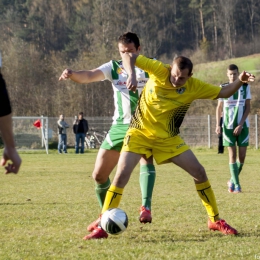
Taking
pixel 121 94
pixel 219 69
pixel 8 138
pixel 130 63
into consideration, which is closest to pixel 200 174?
pixel 121 94

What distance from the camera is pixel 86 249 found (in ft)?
18.8

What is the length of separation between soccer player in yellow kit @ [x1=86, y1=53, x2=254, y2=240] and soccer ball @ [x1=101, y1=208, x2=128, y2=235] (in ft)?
0.67

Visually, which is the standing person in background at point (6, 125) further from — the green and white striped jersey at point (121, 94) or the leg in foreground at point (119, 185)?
the green and white striped jersey at point (121, 94)

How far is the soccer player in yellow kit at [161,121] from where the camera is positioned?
623 centimetres

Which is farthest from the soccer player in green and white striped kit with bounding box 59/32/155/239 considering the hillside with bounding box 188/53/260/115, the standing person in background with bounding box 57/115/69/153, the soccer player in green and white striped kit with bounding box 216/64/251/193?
the hillside with bounding box 188/53/260/115

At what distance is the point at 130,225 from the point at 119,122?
3.79ft

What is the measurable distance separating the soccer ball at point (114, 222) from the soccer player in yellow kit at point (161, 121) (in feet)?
0.67

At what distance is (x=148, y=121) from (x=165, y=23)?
78.9 m

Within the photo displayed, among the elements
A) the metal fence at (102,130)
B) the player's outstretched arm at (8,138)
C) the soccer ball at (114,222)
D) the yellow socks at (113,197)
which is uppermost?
the player's outstretched arm at (8,138)

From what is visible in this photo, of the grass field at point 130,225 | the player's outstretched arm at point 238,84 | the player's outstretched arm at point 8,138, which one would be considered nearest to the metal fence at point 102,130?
the grass field at point 130,225

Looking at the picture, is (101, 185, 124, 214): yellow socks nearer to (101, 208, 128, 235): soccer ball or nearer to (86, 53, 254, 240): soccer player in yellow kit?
(86, 53, 254, 240): soccer player in yellow kit

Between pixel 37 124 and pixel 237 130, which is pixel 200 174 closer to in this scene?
pixel 237 130

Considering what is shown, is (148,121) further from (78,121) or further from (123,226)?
(78,121)

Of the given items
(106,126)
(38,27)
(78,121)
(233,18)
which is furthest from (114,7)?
(78,121)
